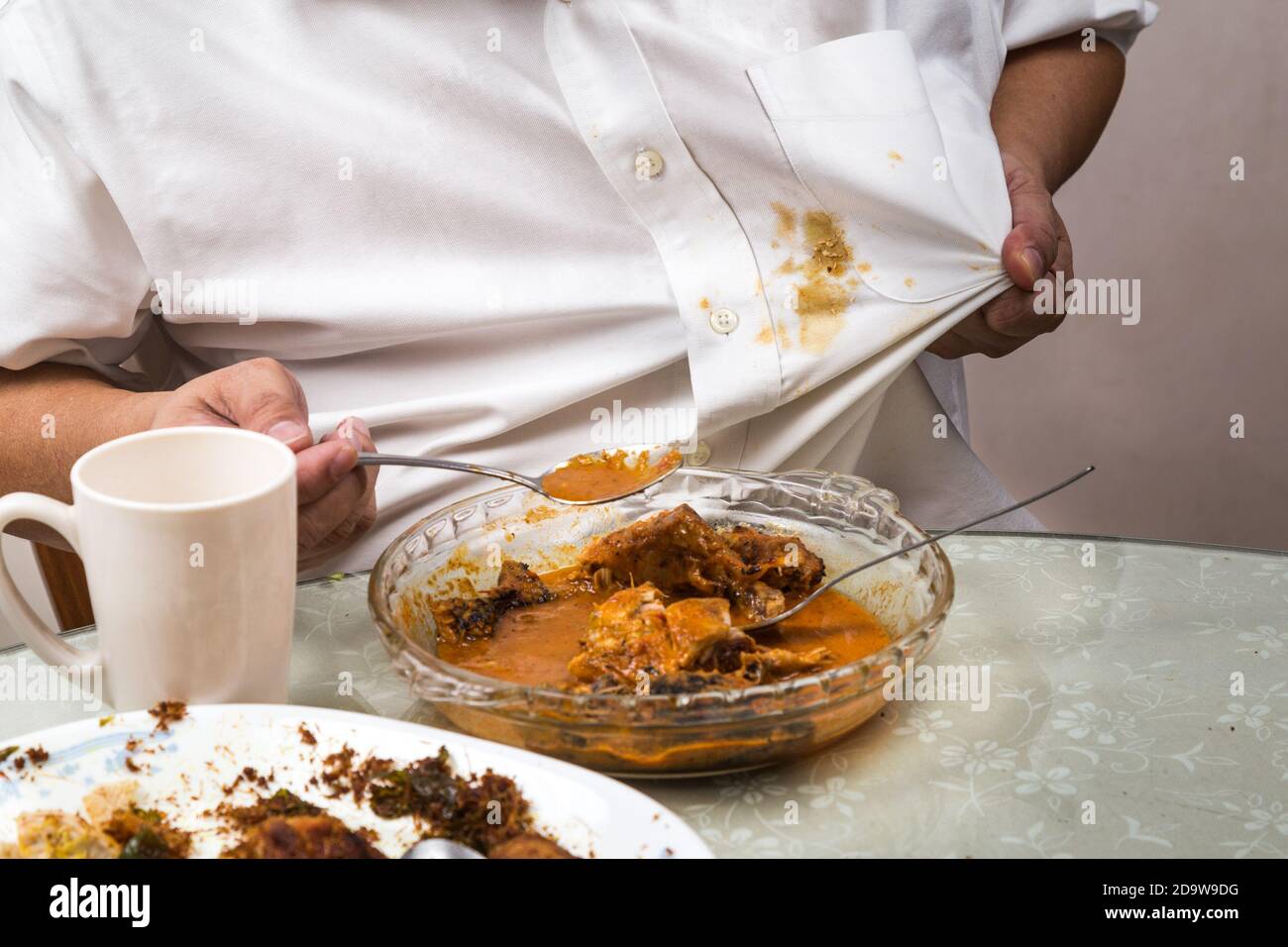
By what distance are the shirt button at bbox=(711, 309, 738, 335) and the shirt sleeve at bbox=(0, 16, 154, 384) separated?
1.96ft

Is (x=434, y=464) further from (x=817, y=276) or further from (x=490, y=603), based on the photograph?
(x=817, y=276)

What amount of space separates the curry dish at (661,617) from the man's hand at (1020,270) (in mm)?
467

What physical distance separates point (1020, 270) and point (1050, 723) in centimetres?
61

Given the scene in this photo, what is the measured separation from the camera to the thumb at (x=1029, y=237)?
1.32m

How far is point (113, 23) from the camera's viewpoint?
1.15 metres

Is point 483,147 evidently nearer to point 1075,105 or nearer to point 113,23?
point 113,23

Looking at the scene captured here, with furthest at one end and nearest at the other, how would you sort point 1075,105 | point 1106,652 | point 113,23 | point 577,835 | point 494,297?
1. point 1075,105
2. point 494,297
3. point 113,23
4. point 1106,652
5. point 577,835

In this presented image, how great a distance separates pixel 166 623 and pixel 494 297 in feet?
1.93

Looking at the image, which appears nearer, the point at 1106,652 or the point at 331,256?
the point at 1106,652

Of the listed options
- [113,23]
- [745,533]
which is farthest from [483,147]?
[745,533]

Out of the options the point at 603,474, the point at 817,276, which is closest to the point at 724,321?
the point at 817,276

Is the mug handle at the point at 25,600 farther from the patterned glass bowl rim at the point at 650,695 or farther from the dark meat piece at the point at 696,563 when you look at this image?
the dark meat piece at the point at 696,563

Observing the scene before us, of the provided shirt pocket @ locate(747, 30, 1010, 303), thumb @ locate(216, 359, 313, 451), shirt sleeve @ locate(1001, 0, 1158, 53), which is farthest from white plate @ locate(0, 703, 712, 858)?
shirt sleeve @ locate(1001, 0, 1158, 53)

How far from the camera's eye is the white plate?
27.4 inches
